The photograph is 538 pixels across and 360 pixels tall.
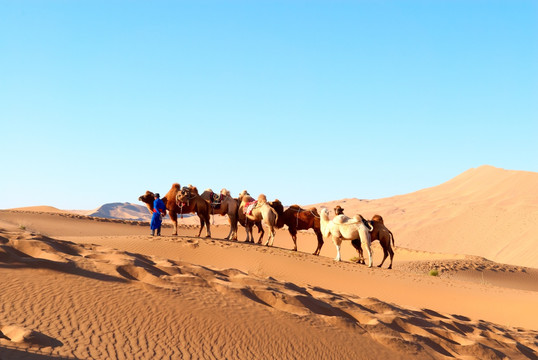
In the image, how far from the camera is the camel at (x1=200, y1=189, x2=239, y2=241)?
20.7 metres

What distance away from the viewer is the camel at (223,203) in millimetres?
20734

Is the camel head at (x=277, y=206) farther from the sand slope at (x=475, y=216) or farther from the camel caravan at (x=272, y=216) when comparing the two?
the sand slope at (x=475, y=216)

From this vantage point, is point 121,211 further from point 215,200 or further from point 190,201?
point 190,201

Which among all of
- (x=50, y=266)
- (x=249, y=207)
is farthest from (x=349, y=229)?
(x=50, y=266)

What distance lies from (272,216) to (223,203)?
211 cm

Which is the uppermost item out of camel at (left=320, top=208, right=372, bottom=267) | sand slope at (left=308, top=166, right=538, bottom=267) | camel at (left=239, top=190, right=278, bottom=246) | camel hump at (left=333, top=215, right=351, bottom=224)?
sand slope at (left=308, top=166, right=538, bottom=267)

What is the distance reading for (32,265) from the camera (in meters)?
7.22

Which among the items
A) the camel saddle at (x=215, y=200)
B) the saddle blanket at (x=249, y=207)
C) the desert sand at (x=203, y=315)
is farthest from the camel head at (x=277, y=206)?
the desert sand at (x=203, y=315)

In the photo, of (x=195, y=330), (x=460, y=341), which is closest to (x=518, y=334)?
(x=460, y=341)

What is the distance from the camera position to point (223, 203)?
2131 cm

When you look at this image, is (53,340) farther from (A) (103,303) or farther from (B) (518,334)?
(B) (518,334)

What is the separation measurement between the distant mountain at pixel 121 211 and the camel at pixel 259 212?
3789 inches

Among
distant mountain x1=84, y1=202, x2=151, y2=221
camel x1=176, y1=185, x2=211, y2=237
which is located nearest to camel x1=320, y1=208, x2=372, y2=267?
camel x1=176, y1=185, x2=211, y2=237

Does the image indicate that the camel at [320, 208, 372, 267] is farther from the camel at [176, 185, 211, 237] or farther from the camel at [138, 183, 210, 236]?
the camel at [138, 183, 210, 236]
